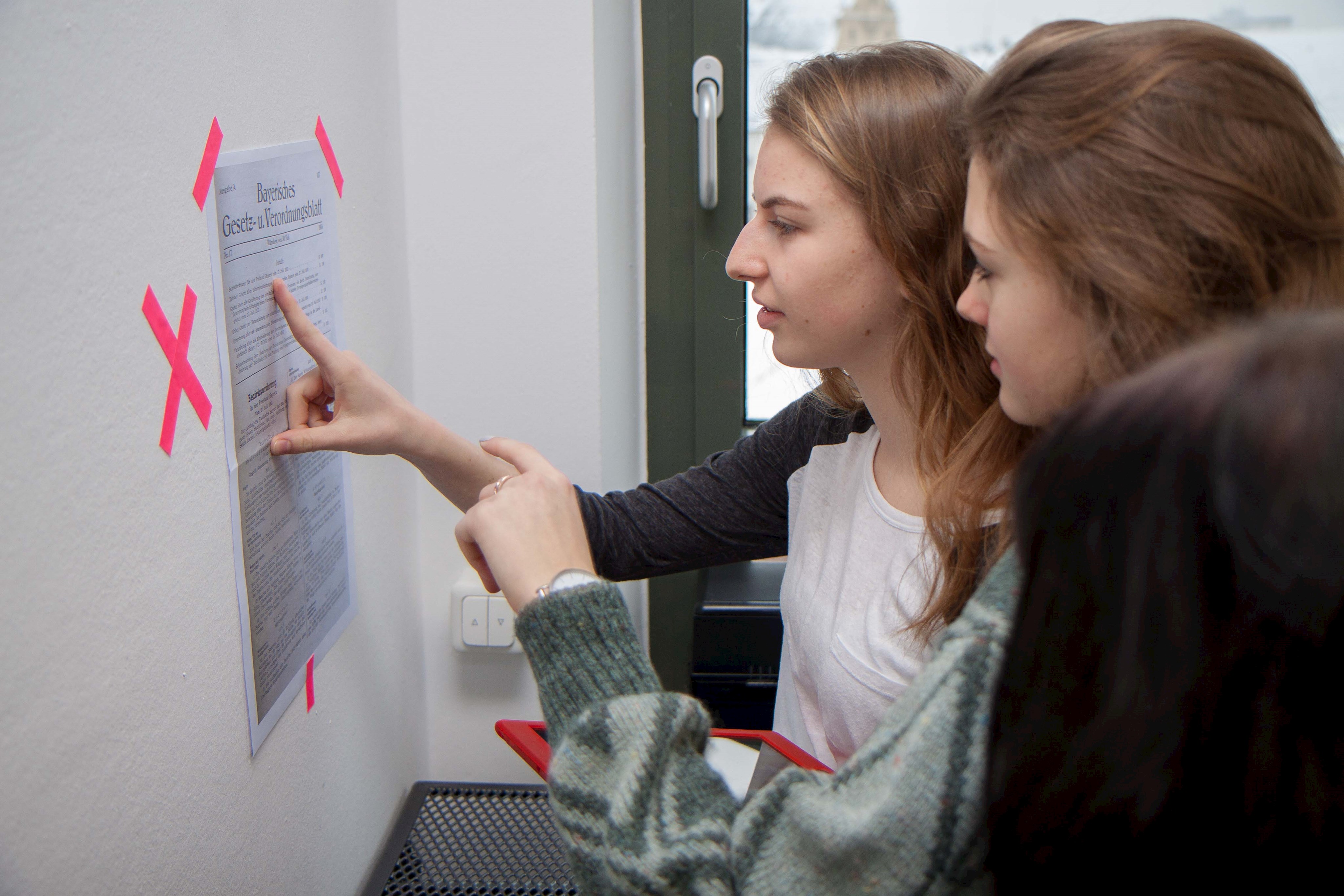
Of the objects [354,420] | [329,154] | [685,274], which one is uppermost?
[329,154]

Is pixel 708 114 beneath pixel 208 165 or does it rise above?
above

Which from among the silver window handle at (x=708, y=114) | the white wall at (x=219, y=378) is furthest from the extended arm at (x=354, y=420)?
the silver window handle at (x=708, y=114)

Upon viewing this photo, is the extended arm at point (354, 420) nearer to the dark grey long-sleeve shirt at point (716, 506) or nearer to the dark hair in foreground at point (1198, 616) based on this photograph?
the dark grey long-sleeve shirt at point (716, 506)

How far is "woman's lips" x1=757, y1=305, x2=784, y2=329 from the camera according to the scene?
0.85 meters

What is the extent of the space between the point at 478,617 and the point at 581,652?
2.07ft

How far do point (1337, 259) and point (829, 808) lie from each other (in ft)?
1.36

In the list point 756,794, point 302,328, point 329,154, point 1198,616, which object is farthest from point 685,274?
point 1198,616

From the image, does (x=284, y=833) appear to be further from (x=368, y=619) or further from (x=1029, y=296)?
(x=1029, y=296)

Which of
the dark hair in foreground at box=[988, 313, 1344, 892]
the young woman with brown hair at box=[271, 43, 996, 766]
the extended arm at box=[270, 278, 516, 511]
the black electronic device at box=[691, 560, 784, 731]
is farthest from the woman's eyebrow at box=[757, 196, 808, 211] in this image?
the black electronic device at box=[691, 560, 784, 731]

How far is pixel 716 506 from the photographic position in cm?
99

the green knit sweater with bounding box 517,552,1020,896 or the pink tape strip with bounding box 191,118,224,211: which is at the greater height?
the pink tape strip with bounding box 191,118,224,211

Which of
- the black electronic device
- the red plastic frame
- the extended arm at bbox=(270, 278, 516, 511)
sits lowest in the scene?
the black electronic device

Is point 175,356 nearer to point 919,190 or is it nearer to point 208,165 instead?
point 208,165

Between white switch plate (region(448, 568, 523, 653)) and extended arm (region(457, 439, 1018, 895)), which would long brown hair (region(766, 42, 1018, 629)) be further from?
white switch plate (region(448, 568, 523, 653))
